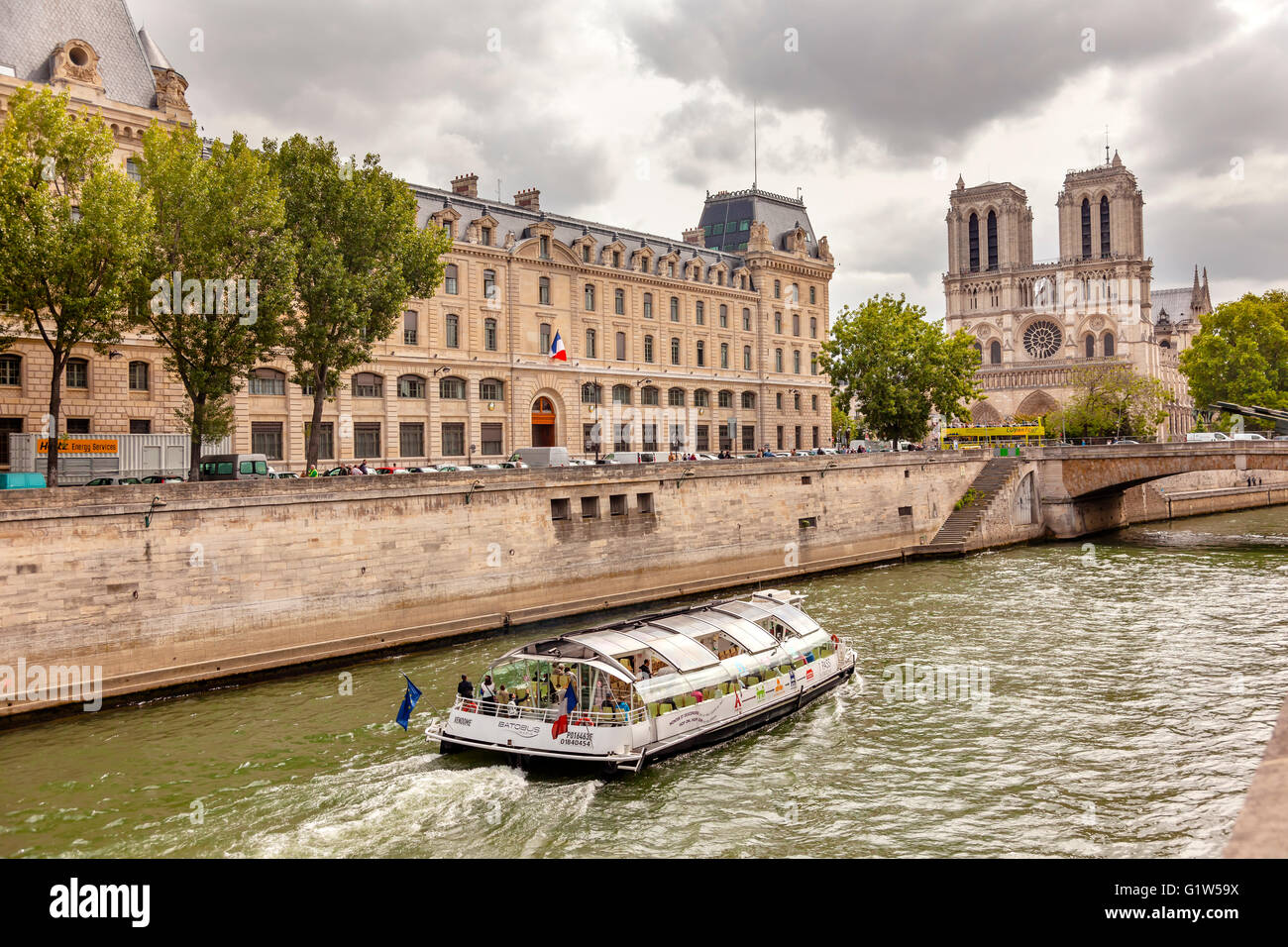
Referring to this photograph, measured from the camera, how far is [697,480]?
151 ft

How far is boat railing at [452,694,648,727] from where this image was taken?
2172 centimetres

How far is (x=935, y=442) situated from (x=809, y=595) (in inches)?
2522

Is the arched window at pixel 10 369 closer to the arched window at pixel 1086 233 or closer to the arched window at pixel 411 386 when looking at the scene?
the arched window at pixel 411 386

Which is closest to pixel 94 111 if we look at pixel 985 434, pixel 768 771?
pixel 768 771

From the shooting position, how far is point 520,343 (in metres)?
59.1

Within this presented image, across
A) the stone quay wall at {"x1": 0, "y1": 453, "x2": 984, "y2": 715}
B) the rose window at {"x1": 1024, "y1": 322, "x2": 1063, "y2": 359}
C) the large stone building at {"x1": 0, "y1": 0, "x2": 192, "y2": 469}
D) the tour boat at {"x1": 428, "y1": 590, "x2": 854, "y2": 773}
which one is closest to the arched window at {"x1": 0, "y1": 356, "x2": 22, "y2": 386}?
the large stone building at {"x1": 0, "y1": 0, "x2": 192, "y2": 469}

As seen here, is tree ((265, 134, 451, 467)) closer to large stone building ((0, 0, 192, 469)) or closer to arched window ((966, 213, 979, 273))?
large stone building ((0, 0, 192, 469))

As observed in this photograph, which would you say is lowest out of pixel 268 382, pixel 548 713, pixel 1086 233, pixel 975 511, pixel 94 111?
pixel 548 713

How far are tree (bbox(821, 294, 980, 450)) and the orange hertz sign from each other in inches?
1854

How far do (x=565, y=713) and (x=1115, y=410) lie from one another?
94.5 m

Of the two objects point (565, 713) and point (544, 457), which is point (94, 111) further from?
point (565, 713)

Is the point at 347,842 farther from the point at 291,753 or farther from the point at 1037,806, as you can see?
the point at 1037,806

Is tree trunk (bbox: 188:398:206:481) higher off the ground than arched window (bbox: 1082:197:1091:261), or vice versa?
arched window (bbox: 1082:197:1091:261)
